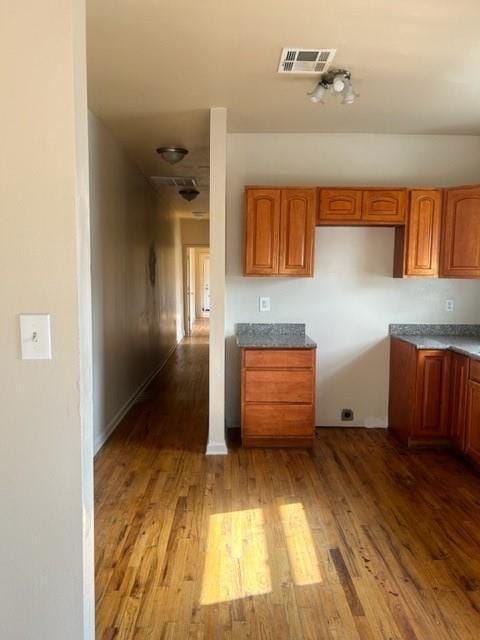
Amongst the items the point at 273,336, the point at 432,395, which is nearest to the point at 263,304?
the point at 273,336

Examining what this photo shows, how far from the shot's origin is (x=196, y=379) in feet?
19.3

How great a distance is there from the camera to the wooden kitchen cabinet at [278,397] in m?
3.46

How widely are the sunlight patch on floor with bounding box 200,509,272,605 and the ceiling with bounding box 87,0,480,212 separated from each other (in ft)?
8.52

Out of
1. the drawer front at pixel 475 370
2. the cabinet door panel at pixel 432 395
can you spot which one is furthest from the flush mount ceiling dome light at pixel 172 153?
the drawer front at pixel 475 370

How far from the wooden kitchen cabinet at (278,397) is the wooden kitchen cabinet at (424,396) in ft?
2.57

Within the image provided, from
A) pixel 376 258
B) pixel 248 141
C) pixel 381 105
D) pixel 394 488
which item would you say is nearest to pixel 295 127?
pixel 248 141

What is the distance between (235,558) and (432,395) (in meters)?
2.09

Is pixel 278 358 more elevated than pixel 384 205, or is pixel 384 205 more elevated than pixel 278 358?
pixel 384 205

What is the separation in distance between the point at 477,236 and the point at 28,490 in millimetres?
3519

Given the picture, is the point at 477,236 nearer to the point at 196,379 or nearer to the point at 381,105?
the point at 381,105

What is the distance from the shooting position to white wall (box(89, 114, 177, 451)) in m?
3.54

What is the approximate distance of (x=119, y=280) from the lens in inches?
166

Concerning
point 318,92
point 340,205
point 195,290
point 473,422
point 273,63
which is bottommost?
point 473,422

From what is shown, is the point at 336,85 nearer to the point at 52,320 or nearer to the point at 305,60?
the point at 305,60
